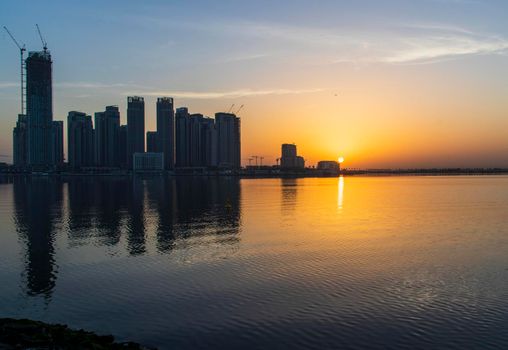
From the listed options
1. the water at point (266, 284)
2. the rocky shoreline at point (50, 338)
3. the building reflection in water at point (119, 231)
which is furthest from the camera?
the building reflection in water at point (119, 231)

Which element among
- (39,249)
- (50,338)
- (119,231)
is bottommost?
(39,249)

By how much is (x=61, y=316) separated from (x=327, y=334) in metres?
13.0

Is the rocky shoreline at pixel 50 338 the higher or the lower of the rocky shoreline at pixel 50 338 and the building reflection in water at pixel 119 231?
the higher

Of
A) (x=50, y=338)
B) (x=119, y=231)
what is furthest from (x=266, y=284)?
(x=119, y=231)

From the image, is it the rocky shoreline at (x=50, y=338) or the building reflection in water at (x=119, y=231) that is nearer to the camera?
the rocky shoreline at (x=50, y=338)

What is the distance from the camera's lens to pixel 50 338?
59.6 feet

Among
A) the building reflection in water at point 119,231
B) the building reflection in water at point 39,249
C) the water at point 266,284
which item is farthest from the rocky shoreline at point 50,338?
the building reflection in water at point 119,231

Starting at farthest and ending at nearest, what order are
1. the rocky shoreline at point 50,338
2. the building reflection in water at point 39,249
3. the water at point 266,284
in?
1. the building reflection in water at point 39,249
2. the water at point 266,284
3. the rocky shoreline at point 50,338

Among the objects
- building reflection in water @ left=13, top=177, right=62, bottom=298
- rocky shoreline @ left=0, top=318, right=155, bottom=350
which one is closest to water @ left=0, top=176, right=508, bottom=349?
building reflection in water @ left=13, top=177, right=62, bottom=298

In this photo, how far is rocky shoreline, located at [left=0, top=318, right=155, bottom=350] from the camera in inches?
691

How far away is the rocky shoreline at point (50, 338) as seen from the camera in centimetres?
1756

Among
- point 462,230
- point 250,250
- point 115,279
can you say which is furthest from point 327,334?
point 462,230

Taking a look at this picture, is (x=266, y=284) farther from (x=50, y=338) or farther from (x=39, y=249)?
(x=39, y=249)

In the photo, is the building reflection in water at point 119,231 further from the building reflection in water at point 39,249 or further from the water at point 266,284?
the water at point 266,284
